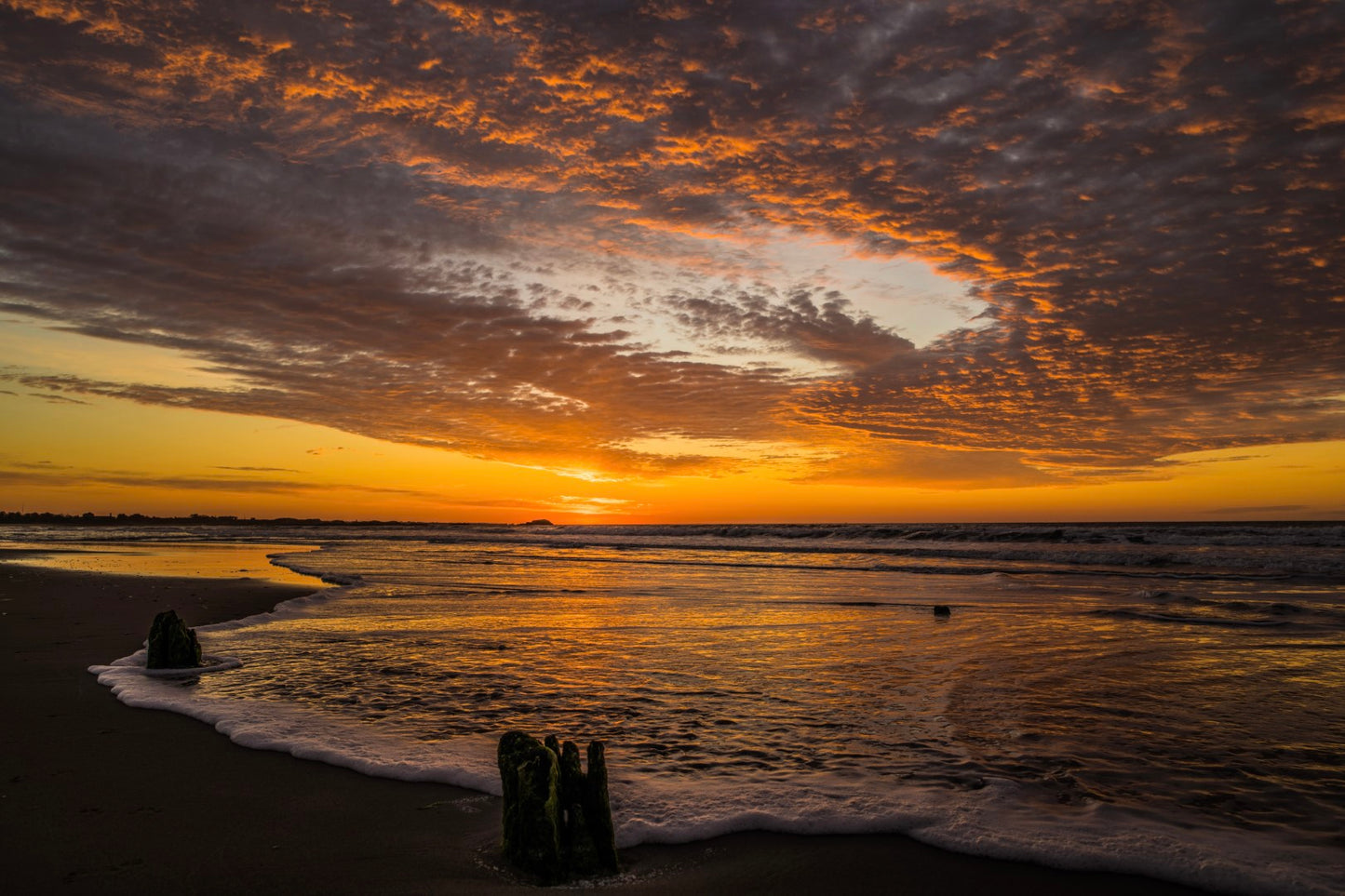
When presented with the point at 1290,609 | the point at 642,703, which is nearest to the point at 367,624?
the point at 642,703

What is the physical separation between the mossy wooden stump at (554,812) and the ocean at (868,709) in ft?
1.63

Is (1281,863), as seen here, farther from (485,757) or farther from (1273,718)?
(485,757)

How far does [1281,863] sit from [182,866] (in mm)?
6212

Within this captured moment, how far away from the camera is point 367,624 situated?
43.8 ft

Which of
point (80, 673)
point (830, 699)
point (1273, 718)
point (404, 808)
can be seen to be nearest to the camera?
point (404, 808)

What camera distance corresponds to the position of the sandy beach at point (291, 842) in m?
3.99

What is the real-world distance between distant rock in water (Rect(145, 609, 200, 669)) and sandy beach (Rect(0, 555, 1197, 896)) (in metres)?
2.49

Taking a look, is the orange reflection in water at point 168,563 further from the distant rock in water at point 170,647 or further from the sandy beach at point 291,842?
the sandy beach at point 291,842

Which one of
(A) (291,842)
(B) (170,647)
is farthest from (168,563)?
(A) (291,842)

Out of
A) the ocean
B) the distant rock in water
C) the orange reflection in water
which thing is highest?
the distant rock in water

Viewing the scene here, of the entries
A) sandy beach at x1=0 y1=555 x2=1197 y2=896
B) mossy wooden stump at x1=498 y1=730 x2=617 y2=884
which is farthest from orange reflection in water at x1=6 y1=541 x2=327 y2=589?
mossy wooden stump at x1=498 y1=730 x2=617 y2=884

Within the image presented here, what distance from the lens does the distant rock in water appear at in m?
9.05

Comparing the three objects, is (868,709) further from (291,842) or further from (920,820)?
(291,842)

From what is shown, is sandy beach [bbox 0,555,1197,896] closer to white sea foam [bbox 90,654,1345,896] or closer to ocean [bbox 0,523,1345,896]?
white sea foam [bbox 90,654,1345,896]
